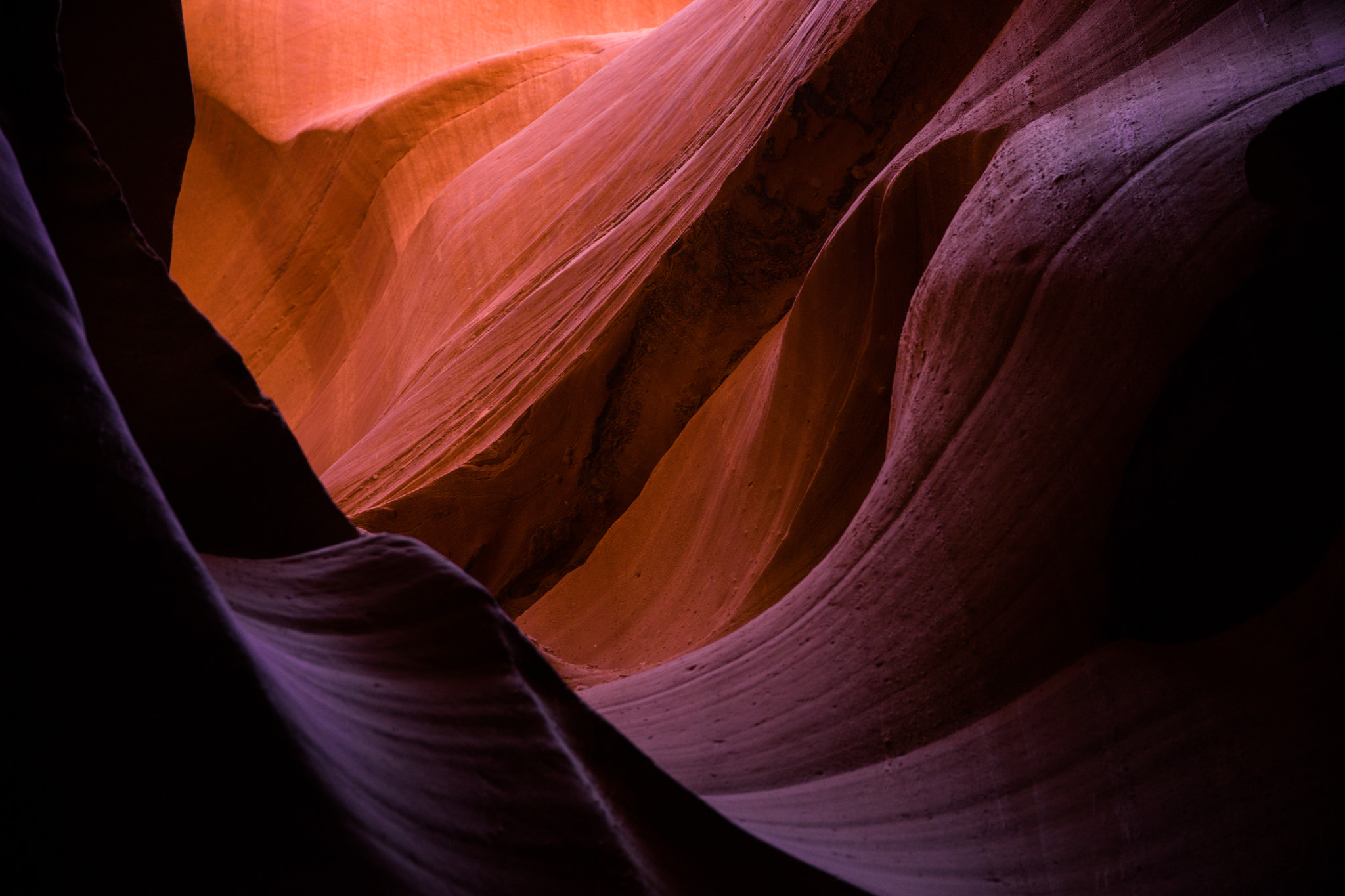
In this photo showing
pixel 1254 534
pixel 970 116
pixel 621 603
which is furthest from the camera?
pixel 621 603

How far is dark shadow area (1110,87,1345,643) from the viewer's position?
4.83 ft

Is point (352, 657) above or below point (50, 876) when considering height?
above

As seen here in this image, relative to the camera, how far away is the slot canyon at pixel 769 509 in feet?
2.58

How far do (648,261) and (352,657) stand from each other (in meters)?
2.22

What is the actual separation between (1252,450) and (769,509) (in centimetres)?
137

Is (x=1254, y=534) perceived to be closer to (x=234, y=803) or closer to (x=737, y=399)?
(x=234, y=803)

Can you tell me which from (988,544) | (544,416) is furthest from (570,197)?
(988,544)

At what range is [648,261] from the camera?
3096mm

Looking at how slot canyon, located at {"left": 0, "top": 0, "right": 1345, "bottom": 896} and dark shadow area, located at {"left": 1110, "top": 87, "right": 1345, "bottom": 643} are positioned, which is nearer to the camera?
slot canyon, located at {"left": 0, "top": 0, "right": 1345, "bottom": 896}

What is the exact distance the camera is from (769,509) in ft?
8.77

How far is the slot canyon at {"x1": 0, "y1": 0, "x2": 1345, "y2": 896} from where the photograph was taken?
2.58 feet

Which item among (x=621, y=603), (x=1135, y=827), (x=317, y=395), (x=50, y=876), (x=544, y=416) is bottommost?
(x=50, y=876)

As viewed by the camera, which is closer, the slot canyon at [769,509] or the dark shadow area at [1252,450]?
the slot canyon at [769,509]

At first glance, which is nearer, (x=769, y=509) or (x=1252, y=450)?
(x=1252, y=450)
